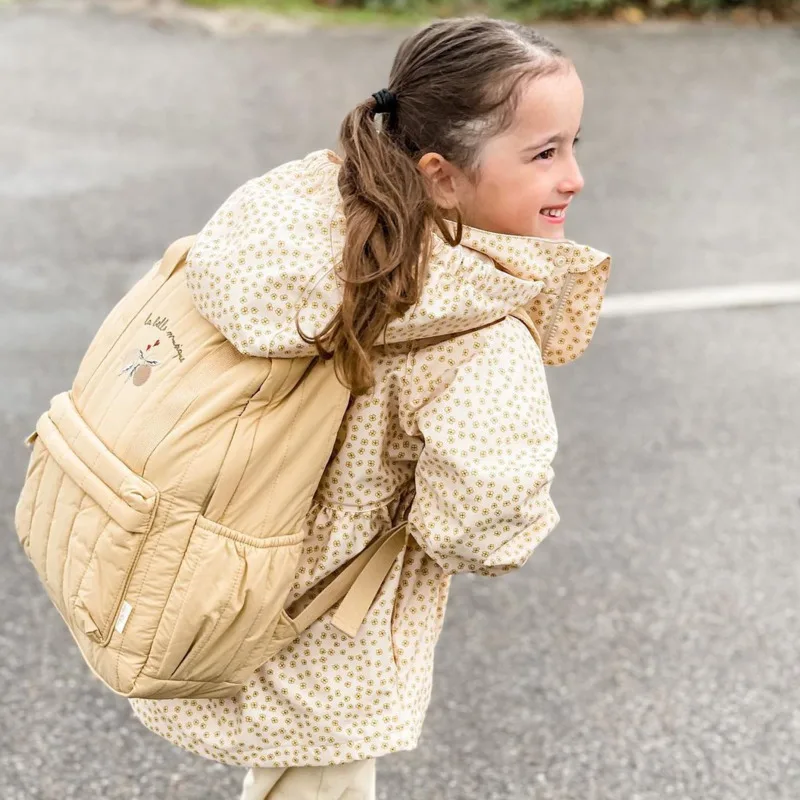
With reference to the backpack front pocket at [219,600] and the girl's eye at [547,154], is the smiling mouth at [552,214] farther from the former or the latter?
the backpack front pocket at [219,600]

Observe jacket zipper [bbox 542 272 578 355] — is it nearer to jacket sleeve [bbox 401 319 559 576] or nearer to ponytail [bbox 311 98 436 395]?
jacket sleeve [bbox 401 319 559 576]

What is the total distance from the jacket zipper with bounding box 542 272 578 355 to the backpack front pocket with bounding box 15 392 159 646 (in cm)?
68

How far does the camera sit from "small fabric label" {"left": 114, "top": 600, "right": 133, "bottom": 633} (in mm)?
1771

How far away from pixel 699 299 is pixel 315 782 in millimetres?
3797

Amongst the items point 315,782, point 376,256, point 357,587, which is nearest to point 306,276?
point 376,256

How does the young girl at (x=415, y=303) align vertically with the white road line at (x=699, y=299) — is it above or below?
above

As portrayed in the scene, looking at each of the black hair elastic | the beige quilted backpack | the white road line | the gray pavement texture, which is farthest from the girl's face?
the white road line

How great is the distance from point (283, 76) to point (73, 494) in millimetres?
6335

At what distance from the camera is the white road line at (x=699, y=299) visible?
530cm

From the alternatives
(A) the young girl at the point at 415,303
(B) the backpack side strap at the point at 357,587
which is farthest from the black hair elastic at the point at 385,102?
(B) the backpack side strap at the point at 357,587

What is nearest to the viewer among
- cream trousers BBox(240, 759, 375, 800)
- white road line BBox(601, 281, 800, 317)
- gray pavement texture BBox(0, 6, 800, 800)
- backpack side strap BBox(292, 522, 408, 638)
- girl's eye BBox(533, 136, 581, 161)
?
girl's eye BBox(533, 136, 581, 161)

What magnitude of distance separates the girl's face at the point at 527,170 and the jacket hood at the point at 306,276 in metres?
0.04

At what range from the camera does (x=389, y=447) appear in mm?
1920

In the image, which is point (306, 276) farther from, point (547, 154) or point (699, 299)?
point (699, 299)
